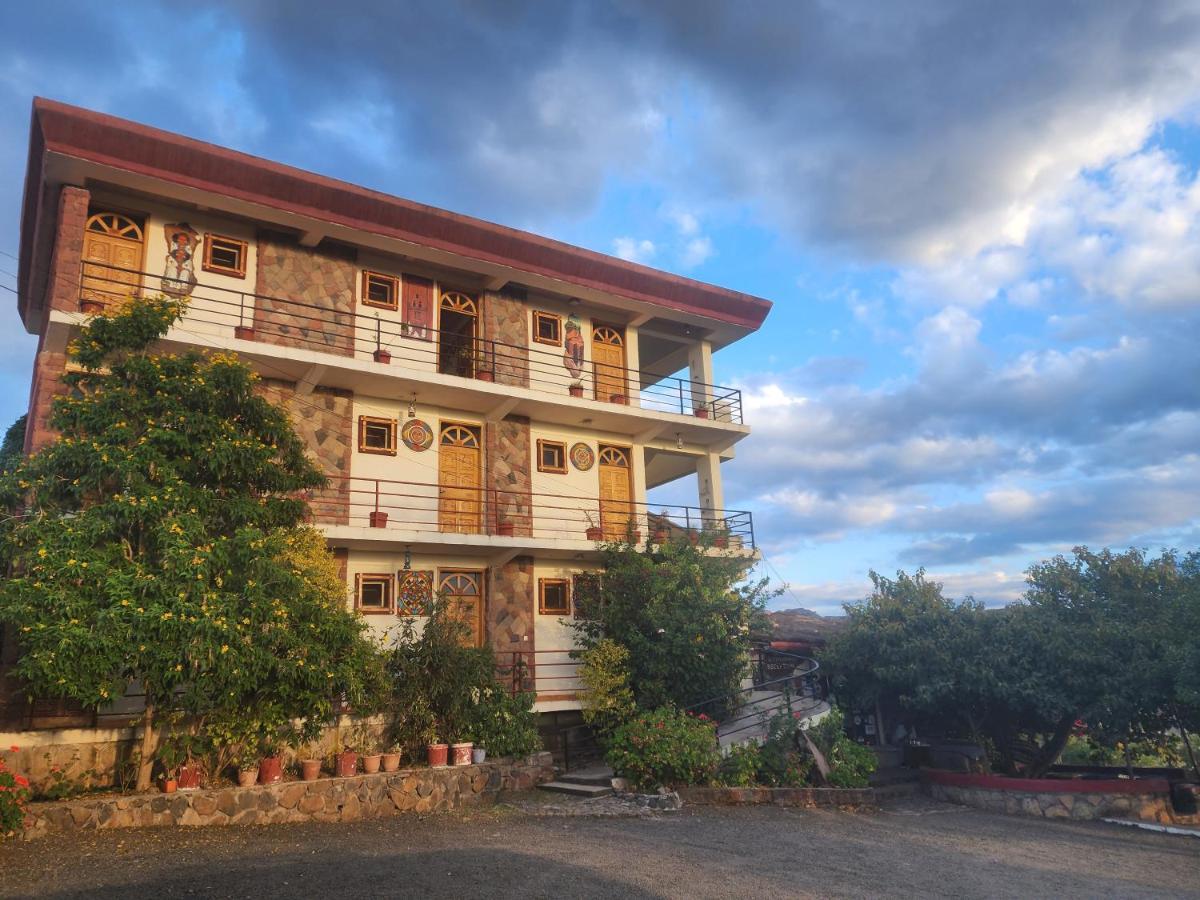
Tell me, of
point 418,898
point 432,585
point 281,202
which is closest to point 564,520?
point 432,585

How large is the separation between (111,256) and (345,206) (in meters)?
4.37

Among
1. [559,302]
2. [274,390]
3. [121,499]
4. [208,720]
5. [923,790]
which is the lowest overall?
[923,790]

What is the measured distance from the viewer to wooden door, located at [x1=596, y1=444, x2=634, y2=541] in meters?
19.8

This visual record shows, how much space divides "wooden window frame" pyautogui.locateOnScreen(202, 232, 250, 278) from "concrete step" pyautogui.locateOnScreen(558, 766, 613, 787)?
459 inches

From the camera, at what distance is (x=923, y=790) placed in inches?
701

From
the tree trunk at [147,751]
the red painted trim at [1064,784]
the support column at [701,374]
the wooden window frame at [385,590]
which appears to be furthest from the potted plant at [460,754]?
the support column at [701,374]

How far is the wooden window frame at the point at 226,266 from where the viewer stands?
15.8m

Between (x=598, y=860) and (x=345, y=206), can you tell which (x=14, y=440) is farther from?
(x=598, y=860)

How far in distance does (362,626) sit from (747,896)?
6.58 meters

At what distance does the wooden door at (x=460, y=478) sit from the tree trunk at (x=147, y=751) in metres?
7.24

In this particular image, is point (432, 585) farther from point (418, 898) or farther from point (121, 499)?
point (418, 898)

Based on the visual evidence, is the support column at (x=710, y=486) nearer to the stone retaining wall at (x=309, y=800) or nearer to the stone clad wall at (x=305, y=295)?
the stone retaining wall at (x=309, y=800)

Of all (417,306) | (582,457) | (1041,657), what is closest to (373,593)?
(582,457)

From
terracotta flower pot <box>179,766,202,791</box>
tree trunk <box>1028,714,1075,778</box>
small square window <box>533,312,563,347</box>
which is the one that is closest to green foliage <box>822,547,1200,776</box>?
tree trunk <box>1028,714,1075,778</box>
